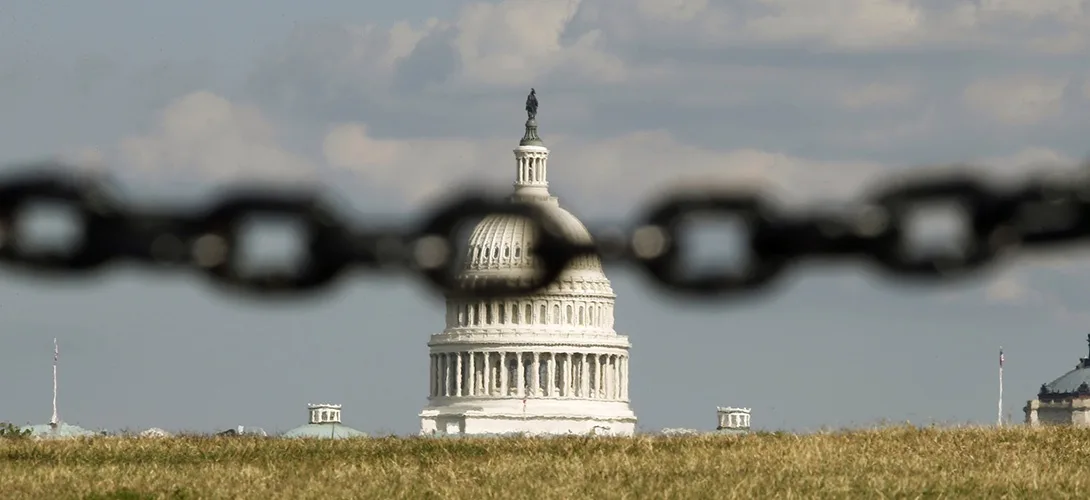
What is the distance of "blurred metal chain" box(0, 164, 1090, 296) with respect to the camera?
3438 millimetres

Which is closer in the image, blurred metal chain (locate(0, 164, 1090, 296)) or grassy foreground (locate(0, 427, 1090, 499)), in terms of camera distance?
blurred metal chain (locate(0, 164, 1090, 296))

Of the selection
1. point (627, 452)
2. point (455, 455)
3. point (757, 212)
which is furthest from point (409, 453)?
point (757, 212)

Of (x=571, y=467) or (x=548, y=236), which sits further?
(x=571, y=467)

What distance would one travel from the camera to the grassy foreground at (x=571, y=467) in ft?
119

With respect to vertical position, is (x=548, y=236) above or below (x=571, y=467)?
below

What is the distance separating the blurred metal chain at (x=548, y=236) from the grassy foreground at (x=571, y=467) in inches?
1192

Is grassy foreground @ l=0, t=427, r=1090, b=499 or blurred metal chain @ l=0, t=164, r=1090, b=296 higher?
grassy foreground @ l=0, t=427, r=1090, b=499

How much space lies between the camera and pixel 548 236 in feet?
11.7

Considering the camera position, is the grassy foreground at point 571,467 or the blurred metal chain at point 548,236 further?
the grassy foreground at point 571,467

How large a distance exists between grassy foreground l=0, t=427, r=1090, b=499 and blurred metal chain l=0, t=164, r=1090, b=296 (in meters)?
30.3

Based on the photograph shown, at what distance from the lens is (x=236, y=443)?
160 feet

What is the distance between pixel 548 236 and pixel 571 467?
3819 cm

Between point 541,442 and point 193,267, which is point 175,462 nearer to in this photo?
point 541,442

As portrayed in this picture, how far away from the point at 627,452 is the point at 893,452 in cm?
514
